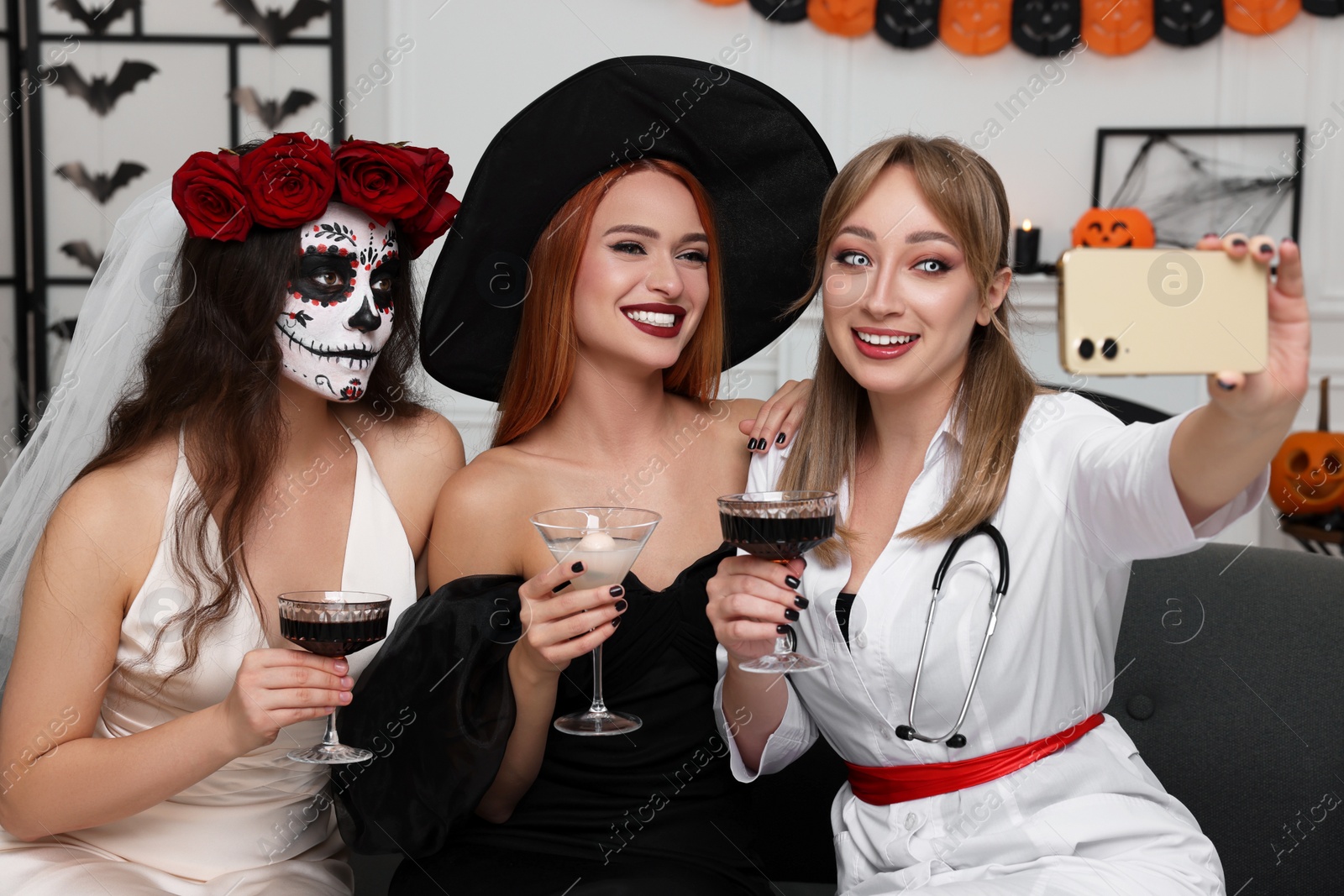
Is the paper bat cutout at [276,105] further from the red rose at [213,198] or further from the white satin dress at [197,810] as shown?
the white satin dress at [197,810]

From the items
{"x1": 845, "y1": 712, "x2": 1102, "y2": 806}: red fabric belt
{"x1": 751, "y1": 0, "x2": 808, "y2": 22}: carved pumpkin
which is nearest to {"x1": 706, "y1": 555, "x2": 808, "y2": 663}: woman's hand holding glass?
{"x1": 845, "y1": 712, "x2": 1102, "y2": 806}: red fabric belt

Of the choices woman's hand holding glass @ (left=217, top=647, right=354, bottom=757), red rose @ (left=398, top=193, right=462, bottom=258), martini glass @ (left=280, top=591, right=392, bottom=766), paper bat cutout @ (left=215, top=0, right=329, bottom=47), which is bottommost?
woman's hand holding glass @ (left=217, top=647, right=354, bottom=757)

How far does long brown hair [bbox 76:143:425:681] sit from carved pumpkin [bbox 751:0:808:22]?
4.67 m

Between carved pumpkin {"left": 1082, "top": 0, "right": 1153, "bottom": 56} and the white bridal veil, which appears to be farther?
carved pumpkin {"left": 1082, "top": 0, "right": 1153, "bottom": 56}

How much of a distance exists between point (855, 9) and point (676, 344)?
4.44m

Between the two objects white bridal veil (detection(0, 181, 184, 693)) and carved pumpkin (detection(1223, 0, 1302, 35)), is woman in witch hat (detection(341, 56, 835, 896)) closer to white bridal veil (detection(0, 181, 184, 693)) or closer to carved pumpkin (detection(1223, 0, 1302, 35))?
white bridal veil (detection(0, 181, 184, 693))

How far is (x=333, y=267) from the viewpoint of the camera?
2664 mm

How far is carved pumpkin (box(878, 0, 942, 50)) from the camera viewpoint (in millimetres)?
6586

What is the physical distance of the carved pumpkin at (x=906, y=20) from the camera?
659 cm

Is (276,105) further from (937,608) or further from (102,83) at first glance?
Result: (937,608)

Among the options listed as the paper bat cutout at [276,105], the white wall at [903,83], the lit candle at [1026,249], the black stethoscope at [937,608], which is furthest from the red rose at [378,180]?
the lit candle at [1026,249]

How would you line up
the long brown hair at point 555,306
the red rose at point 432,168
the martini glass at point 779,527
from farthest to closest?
the long brown hair at point 555,306, the red rose at point 432,168, the martini glass at point 779,527

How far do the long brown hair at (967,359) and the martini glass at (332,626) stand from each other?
3.12 ft

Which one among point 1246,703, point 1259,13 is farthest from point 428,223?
point 1259,13
